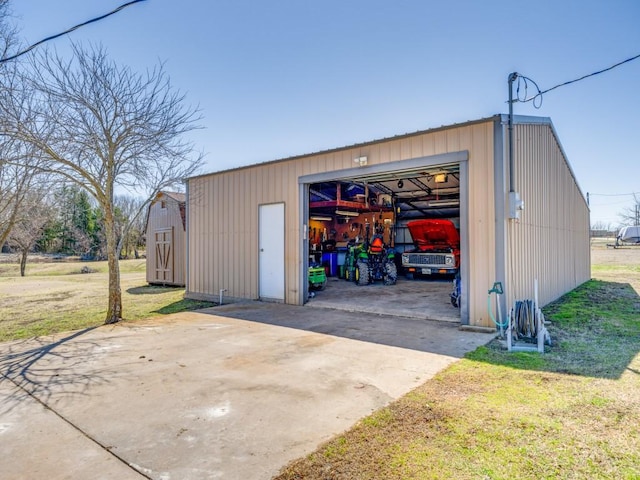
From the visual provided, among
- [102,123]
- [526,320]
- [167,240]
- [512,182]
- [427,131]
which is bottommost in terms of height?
[526,320]

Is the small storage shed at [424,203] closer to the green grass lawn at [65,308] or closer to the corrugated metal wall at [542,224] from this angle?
the corrugated metal wall at [542,224]

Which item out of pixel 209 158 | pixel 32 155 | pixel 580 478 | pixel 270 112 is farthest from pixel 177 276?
pixel 580 478

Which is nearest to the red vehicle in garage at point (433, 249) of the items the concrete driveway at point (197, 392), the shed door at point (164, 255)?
the concrete driveway at point (197, 392)

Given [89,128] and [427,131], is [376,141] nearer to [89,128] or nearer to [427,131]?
[427,131]

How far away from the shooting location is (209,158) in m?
8.49

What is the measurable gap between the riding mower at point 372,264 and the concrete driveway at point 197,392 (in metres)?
5.17

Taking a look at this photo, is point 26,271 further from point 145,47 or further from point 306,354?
point 306,354

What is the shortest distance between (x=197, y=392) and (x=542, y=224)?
726cm

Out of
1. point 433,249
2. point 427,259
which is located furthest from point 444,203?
point 427,259

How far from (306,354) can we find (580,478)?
289cm

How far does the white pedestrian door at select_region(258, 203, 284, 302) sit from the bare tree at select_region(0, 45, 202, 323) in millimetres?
2197

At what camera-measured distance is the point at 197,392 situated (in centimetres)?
320

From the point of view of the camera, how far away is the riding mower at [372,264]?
11117 millimetres

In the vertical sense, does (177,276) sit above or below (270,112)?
below
